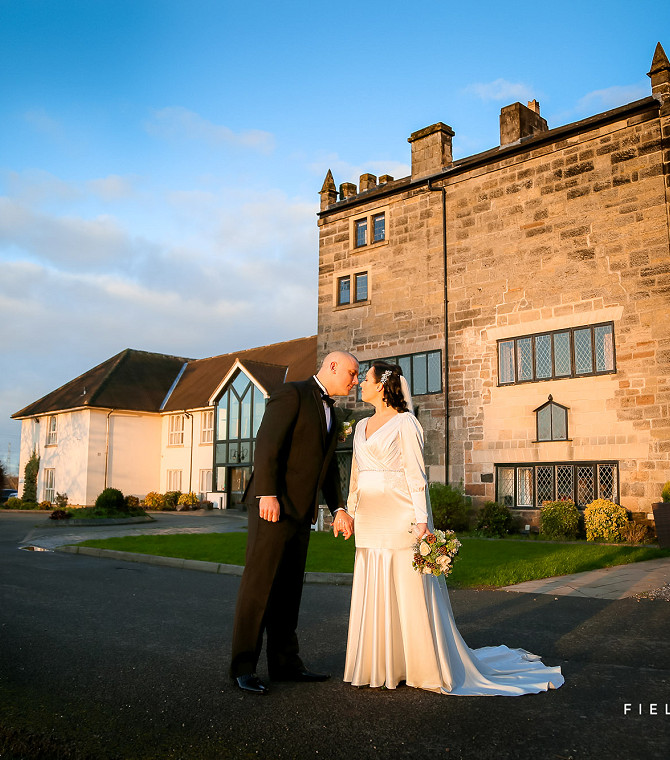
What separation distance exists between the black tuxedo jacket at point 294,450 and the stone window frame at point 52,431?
39.2m

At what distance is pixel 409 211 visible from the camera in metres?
22.6

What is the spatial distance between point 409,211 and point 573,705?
19604 mm

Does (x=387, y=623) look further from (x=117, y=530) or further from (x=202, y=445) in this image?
(x=202, y=445)

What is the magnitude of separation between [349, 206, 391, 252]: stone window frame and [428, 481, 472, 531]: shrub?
331 inches

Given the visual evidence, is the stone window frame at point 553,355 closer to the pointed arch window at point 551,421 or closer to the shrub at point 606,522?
the pointed arch window at point 551,421

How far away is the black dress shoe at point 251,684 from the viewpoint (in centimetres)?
466

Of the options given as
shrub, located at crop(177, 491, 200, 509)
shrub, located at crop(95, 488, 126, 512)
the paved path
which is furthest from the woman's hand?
shrub, located at crop(177, 491, 200, 509)

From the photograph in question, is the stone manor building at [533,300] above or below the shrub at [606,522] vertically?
above

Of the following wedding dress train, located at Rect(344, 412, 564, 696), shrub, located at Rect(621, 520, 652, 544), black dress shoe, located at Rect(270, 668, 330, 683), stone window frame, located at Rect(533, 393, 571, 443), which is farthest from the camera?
A: stone window frame, located at Rect(533, 393, 571, 443)

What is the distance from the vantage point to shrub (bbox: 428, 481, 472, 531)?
19281 millimetres

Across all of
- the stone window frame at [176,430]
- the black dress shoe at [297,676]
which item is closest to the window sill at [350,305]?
the stone window frame at [176,430]

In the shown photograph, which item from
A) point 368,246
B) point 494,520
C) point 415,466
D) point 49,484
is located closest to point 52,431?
point 49,484

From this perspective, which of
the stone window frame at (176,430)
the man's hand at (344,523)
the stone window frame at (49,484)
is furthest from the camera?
the stone window frame at (49,484)

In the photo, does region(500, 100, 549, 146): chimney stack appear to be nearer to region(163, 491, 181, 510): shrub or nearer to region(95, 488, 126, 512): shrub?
region(95, 488, 126, 512): shrub
